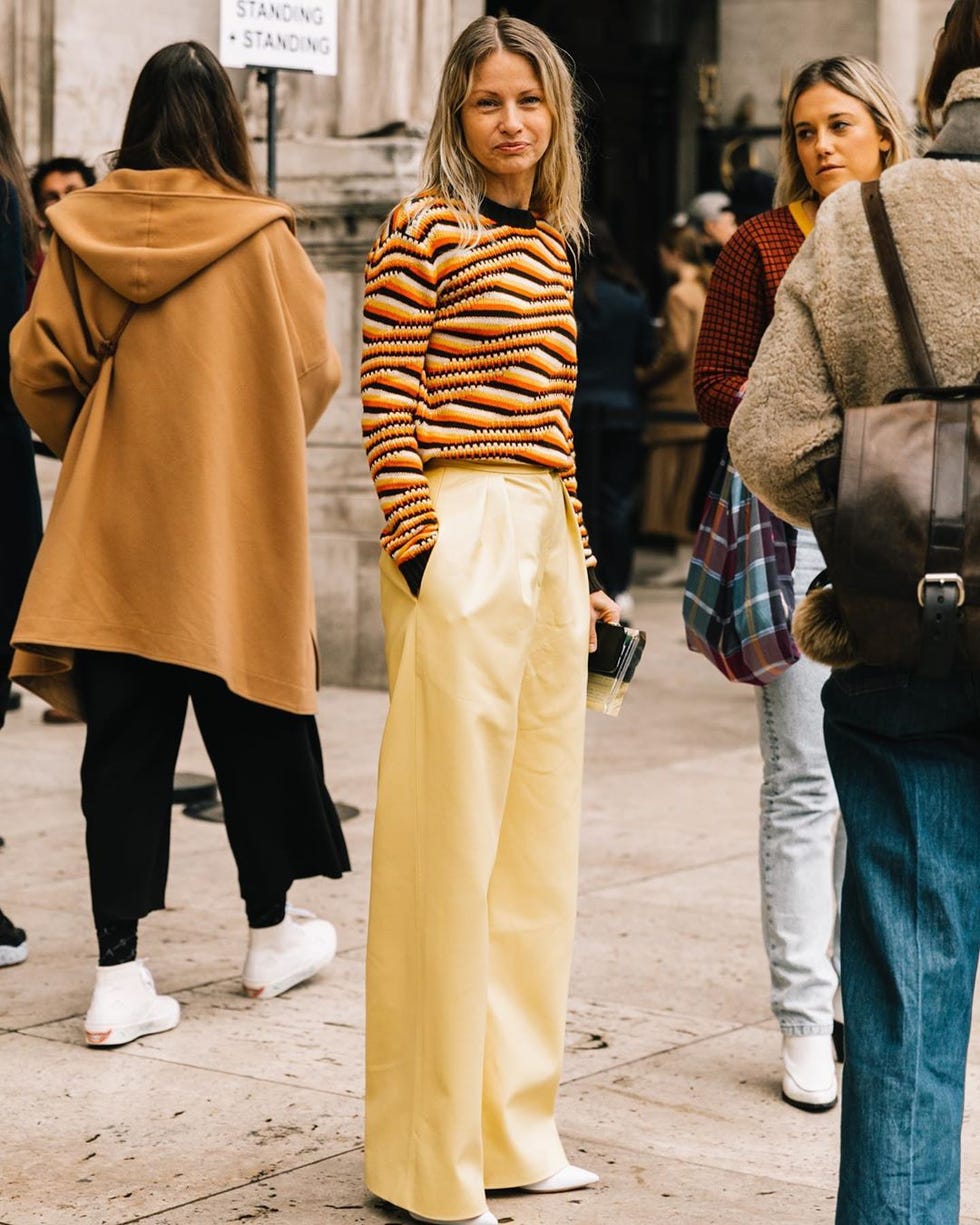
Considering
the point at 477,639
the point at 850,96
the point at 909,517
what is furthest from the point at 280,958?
the point at 909,517

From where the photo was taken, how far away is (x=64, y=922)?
5578 mm

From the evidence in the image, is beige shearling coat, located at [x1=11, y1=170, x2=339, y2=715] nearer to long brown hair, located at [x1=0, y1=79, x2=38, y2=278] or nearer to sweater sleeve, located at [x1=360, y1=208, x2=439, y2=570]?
long brown hair, located at [x1=0, y1=79, x2=38, y2=278]

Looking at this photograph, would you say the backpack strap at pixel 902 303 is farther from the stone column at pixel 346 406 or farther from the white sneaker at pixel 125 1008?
the stone column at pixel 346 406

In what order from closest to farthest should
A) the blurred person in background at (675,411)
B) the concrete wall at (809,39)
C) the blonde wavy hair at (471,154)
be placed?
the blonde wavy hair at (471,154) → the blurred person in background at (675,411) → the concrete wall at (809,39)

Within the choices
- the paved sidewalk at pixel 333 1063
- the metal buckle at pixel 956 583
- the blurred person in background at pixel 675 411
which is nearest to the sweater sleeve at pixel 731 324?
the paved sidewalk at pixel 333 1063

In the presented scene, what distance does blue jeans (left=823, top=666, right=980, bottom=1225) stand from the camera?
2.91 meters

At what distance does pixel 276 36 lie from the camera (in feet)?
22.0

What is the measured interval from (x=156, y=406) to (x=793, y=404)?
203 cm

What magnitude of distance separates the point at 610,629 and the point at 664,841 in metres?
2.78

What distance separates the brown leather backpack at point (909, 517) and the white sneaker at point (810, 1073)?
1710 mm

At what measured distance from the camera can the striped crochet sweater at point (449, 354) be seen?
364cm

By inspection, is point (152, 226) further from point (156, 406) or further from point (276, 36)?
point (276, 36)

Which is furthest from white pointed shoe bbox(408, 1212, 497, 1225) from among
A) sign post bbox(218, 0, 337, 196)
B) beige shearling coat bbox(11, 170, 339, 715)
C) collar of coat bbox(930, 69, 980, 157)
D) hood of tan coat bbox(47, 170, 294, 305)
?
sign post bbox(218, 0, 337, 196)

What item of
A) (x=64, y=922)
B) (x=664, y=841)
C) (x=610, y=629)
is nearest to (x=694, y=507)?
(x=664, y=841)
